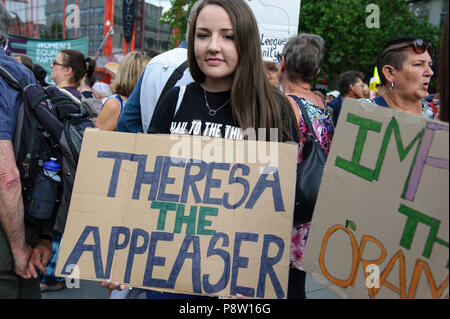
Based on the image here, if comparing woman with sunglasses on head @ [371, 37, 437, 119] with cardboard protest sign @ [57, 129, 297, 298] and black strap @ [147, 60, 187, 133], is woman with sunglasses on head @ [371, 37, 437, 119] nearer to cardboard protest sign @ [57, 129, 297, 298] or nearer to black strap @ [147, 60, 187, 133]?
black strap @ [147, 60, 187, 133]

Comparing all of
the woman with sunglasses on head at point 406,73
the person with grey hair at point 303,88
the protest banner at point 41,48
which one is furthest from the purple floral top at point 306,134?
the protest banner at point 41,48

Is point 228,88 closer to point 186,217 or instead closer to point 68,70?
point 186,217

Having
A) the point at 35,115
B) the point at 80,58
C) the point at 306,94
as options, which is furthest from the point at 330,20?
the point at 35,115

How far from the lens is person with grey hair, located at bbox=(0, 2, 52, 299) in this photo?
1856 millimetres

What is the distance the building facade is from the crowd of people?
25.7 metres

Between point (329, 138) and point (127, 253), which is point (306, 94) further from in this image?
point (127, 253)

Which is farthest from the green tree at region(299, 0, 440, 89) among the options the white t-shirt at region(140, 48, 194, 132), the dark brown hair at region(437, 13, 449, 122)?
the dark brown hair at region(437, 13, 449, 122)

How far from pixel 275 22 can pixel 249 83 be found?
181cm

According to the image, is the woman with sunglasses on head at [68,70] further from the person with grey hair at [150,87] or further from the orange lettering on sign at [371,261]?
the orange lettering on sign at [371,261]

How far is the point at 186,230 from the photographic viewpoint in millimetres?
1518

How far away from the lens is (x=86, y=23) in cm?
3006

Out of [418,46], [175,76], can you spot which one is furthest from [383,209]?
[418,46]
